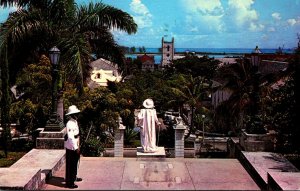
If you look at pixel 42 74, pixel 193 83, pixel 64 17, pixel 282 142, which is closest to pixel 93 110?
pixel 42 74

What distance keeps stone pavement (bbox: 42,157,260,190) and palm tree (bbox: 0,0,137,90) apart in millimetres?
3188

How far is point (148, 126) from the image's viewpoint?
12.5 metres

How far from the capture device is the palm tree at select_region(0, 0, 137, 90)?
14.1 metres

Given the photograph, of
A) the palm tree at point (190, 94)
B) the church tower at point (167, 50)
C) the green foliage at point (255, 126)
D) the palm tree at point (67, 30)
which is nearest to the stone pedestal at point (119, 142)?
the palm tree at point (67, 30)

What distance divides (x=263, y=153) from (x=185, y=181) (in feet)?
10.5

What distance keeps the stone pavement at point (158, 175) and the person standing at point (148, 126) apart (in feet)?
1.26

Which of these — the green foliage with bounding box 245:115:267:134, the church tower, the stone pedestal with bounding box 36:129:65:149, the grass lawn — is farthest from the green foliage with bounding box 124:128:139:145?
the church tower

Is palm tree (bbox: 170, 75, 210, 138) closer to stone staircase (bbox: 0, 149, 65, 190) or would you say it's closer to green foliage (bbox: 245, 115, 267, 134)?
green foliage (bbox: 245, 115, 267, 134)

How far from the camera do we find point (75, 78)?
45.2 feet

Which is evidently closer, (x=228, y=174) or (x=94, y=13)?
(x=228, y=174)

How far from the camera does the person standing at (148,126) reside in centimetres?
1252

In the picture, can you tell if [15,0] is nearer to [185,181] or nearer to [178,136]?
[178,136]

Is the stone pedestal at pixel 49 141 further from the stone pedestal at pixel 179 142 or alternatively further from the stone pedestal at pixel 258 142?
the stone pedestal at pixel 179 142

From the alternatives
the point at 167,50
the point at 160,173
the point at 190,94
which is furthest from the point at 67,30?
the point at 167,50
